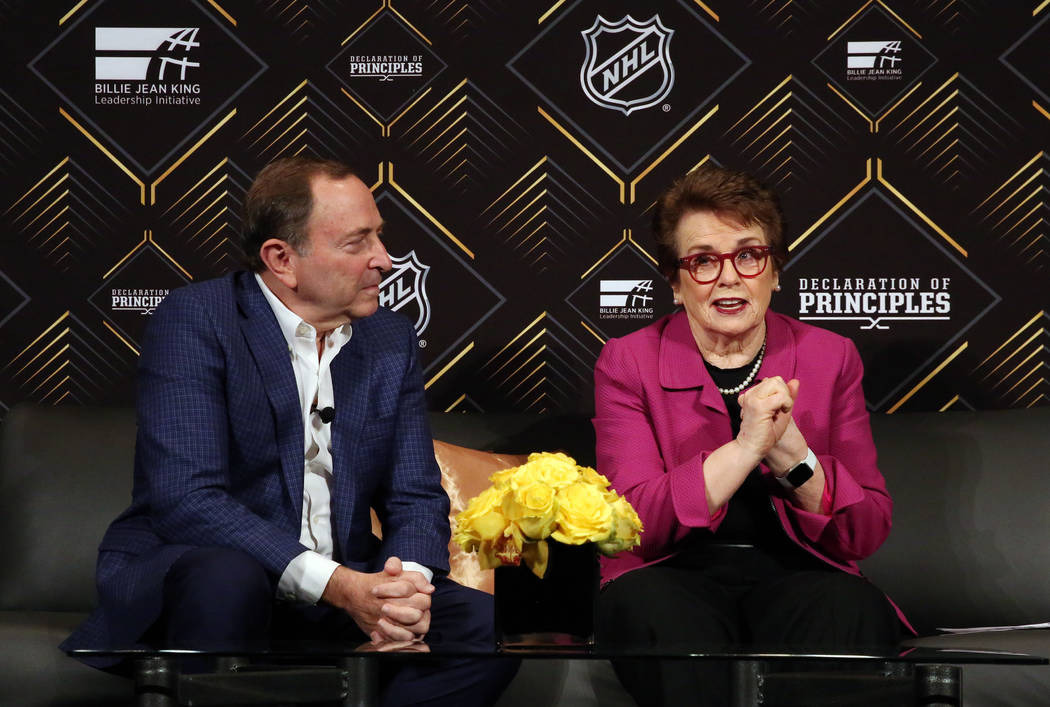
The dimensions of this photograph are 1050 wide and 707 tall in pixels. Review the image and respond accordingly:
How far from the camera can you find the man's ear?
102 inches

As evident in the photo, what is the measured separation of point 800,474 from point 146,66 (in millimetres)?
2314

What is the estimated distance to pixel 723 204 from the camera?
273 centimetres

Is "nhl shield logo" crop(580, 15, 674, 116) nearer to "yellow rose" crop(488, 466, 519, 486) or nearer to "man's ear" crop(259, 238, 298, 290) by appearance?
"man's ear" crop(259, 238, 298, 290)

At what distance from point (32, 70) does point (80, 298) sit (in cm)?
69

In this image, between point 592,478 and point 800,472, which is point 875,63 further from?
point 592,478

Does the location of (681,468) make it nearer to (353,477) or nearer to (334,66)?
(353,477)

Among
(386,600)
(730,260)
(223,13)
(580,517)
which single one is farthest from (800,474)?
(223,13)

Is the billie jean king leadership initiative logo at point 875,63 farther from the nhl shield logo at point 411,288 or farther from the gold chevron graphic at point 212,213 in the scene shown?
the gold chevron graphic at point 212,213

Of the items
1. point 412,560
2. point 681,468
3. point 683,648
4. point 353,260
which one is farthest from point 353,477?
point 683,648

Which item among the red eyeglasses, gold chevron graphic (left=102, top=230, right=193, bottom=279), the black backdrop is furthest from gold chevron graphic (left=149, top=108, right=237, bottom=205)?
the red eyeglasses

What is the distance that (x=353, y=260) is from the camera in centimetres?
259

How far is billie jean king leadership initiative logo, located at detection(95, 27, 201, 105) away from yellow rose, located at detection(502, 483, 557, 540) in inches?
86.6

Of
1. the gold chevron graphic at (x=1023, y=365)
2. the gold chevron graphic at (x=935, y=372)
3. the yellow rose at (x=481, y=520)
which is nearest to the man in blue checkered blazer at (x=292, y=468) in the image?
the yellow rose at (x=481, y=520)

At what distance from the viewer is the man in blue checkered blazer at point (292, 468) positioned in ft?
7.30
